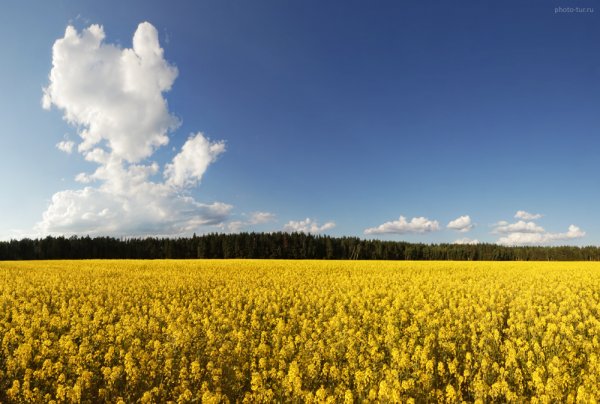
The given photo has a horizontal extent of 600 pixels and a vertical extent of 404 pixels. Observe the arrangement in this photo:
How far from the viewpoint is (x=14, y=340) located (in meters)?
9.84

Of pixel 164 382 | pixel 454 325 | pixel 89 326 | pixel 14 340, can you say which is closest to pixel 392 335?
pixel 454 325

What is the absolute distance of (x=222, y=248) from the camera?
105 meters

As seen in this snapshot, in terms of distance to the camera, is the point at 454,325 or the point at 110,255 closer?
the point at 454,325

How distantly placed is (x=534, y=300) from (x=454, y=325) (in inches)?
257

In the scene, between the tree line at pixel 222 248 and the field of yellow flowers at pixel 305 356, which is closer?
the field of yellow flowers at pixel 305 356

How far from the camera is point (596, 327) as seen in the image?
10.9m

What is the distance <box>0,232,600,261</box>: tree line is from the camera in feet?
341

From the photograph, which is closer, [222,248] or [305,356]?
[305,356]

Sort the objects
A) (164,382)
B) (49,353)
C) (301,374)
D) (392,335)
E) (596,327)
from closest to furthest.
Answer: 1. (301,374)
2. (164,382)
3. (49,353)
4. (392,335)
5. (596,327)

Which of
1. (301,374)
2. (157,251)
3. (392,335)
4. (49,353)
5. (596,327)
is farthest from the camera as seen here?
(157,251)

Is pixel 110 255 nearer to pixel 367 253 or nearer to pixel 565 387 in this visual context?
pixel 367 253

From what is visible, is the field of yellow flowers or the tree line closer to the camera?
the field of yellow flowers

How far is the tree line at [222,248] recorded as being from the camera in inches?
4090

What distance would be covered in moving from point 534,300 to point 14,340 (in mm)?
18612
